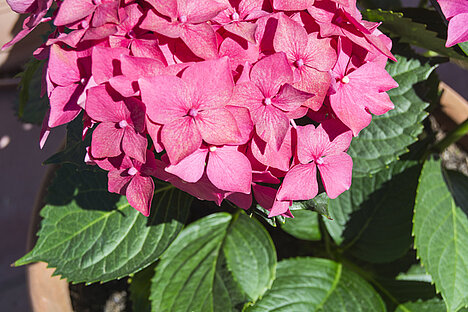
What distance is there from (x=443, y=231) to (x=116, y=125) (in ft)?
2.14

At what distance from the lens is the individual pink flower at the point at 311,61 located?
18.7 inches

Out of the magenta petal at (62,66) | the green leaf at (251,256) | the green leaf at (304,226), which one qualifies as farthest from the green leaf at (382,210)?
the magenta petal at (62,66)

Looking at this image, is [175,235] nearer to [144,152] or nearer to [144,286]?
[144,286]

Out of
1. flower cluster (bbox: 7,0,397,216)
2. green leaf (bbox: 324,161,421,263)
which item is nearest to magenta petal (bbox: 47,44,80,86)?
flower cluster (bbox: 7,0,397,216)

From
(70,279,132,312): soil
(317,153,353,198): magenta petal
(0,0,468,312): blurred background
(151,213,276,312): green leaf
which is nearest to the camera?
(317,153,353,198): magenta petal

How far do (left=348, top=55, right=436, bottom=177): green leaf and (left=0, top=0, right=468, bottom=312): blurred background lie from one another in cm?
93

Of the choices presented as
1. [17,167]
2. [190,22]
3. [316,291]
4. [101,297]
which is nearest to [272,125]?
[190,22]

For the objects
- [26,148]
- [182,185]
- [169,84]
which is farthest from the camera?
[26,148]

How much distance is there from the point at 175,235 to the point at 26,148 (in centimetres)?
100

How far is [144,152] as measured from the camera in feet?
1.57

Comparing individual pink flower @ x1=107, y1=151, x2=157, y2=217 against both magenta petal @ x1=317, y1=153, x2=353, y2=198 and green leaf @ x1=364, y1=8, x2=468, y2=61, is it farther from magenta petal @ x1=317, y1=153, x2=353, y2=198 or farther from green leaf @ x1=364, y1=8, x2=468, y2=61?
Result: green leaf @ x1=364, y1=8, x2=468, y2=61

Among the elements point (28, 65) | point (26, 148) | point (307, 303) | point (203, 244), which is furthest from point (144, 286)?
point (26, 148)

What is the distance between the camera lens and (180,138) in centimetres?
46

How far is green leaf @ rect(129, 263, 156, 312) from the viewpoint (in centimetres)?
97
